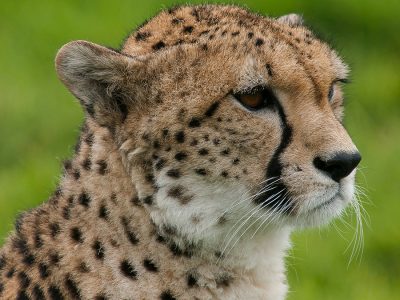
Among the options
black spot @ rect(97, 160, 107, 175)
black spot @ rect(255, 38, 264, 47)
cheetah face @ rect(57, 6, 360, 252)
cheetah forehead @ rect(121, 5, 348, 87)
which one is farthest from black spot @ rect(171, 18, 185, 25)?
black spot @ rect(97, 160, 107, 175)

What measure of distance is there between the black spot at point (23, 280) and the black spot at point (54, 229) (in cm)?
15

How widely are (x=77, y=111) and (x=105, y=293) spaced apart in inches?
146

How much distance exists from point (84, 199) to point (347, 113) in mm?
3820

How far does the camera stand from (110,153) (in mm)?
3799

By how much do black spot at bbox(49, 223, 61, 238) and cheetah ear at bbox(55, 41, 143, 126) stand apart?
37 centimetres

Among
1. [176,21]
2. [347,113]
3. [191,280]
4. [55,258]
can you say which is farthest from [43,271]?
[347,113]

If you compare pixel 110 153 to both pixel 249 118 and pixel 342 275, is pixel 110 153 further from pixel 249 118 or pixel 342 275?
pixel 342 275

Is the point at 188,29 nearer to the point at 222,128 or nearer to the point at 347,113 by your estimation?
the point at 222,128

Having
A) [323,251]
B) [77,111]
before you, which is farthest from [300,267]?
[77,111]

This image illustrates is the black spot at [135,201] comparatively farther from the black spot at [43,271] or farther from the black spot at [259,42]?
the black spot at [259,42]

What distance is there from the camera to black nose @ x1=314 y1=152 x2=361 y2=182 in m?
3.63

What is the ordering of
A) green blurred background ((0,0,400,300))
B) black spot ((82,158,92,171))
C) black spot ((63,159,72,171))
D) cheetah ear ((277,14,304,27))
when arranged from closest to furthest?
black spot ((82,158,92,171)) < black spot ((63,159,72,171)) < cheetah ear ((277,14,304,27)) < green blurred background ((0,0,400,300))

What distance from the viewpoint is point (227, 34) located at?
12.6ft

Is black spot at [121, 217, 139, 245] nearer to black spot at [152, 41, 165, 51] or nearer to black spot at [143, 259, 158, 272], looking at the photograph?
black spot at [143, 259, 158, 272]
